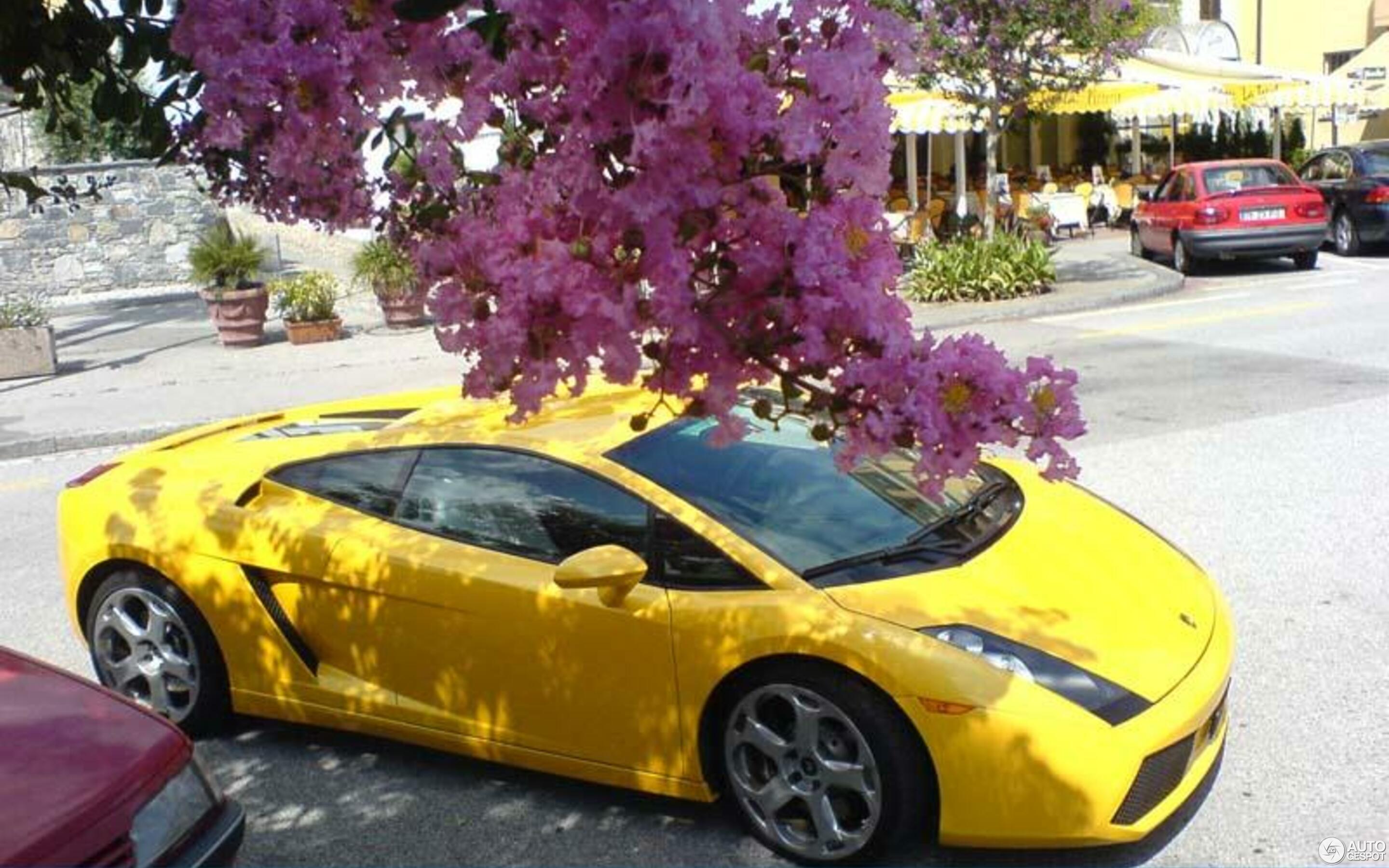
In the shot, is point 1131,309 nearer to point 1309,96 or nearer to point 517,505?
Result: point 1309,96

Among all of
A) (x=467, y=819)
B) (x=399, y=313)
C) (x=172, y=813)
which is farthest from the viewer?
(x=399, y=313)

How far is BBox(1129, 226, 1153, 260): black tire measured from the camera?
21.3 metres

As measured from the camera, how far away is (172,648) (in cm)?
491

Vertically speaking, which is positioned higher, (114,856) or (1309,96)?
(1309,96)

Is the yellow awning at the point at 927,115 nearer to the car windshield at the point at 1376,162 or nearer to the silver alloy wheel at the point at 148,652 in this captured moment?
the car windshield at the point at 1376,162

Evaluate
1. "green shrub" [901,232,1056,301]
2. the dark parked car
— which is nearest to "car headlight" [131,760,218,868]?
"green shrub" [901,232,1056,301]

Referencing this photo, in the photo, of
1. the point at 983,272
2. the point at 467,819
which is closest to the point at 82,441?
the point at 467,819

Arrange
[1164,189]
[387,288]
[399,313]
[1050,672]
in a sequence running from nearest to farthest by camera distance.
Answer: [1050,672] < [387,288] < [399,313] < [1164,189]

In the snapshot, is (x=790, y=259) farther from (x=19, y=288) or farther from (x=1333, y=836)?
(x=19, y=288)

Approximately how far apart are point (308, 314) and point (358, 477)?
1227 centimetres

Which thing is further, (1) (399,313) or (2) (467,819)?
(1) (399,313)

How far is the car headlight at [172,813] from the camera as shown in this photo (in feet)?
9.34

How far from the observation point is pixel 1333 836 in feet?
12.4

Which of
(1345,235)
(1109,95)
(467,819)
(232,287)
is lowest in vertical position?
(467,819)
